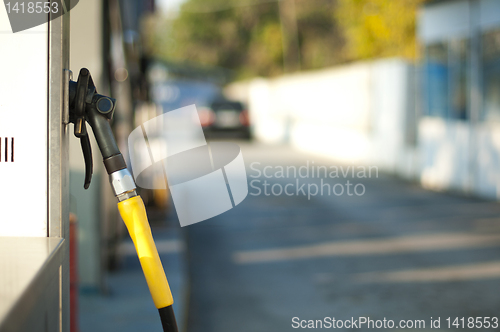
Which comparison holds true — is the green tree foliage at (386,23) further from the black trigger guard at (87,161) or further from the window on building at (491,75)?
the black trigger guard at (87,161)

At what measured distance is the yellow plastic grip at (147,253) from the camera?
62.2 inches

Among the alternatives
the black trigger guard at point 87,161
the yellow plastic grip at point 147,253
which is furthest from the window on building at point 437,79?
the yellow plastic grip at point 147,253

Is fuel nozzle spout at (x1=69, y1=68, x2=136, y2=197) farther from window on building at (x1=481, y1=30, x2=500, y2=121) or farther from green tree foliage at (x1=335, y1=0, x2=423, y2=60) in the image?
green tree foliage at (x1=335, y1=0, x2=423, y2=60)

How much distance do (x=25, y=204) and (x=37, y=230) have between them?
0.25ft

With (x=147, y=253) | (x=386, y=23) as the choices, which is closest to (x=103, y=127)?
(x=147, y=253)

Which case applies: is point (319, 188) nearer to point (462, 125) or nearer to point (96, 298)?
point (462, 125)

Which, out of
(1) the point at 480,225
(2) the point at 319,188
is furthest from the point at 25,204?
(2) the point at 319,188

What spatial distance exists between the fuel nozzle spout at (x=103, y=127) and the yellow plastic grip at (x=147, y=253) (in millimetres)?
53

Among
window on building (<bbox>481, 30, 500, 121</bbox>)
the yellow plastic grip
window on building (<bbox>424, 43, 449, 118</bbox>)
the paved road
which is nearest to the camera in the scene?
the yellow plastic grip

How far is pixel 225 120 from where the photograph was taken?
25625 mm

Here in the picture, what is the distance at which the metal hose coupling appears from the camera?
1.65 meters

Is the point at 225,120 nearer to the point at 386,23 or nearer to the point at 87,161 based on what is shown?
the point at 386,23

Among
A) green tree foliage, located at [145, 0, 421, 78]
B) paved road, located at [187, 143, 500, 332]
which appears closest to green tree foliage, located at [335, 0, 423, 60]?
paved road, located at [187, 143, 500, 332]

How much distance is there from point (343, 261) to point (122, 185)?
5.55 meters
